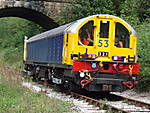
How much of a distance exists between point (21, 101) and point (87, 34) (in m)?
3.77

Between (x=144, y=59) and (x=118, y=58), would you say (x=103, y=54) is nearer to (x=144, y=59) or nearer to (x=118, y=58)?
(x=118, y=58)

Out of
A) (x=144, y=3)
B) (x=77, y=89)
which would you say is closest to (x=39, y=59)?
(x=77, y=89)

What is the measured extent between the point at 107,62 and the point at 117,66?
379 millimetres

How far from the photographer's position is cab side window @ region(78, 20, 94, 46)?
10938mm

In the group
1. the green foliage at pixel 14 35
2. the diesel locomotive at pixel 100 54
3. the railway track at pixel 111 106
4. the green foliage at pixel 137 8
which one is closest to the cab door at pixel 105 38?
the diesel locomotive at pixel 100 54

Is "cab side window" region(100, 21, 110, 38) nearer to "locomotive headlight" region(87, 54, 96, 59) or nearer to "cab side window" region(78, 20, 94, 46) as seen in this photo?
"cab side window" region(78, 20, 94, 46)

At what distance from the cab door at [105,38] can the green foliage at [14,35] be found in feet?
73.5

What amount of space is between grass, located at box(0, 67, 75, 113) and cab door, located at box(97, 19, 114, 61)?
8.77ft

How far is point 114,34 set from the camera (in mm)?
11125

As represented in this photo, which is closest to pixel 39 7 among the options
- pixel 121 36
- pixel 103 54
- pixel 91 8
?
pixel 91 8

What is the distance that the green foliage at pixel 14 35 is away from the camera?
112ft

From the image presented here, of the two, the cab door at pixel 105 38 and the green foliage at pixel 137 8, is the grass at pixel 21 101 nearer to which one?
the cab door at pixel 105 38

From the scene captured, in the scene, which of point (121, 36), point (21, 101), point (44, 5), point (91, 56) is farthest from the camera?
point (44, 5)

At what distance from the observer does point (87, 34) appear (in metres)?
11.0
